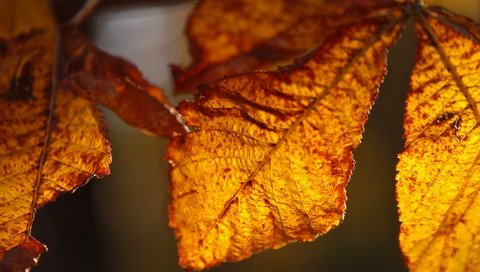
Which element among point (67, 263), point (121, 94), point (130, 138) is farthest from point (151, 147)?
point (121, 94)

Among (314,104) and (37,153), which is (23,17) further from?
(314,104)

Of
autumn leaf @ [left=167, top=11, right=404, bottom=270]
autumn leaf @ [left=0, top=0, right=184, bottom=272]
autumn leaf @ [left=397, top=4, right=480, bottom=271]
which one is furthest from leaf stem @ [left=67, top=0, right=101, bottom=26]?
autumn leaf @ [left=397, top=4, right=480, bottom=271]

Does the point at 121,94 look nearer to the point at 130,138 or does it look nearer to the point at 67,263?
the point at 67,263

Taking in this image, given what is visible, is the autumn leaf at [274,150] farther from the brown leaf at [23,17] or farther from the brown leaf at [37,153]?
the brown leaf at [23,17]

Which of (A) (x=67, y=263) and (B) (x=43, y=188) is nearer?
(B) (x=43, y=188)

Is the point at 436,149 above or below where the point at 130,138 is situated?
below

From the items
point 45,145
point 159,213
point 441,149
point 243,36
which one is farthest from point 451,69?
point 159,213
